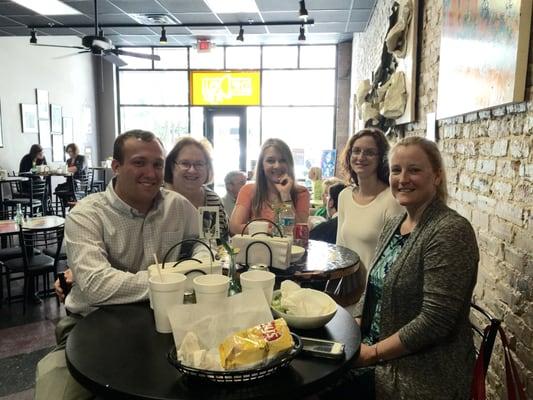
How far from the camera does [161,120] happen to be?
10914 mm

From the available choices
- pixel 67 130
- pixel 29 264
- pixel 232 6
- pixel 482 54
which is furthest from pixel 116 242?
pixel 67 130

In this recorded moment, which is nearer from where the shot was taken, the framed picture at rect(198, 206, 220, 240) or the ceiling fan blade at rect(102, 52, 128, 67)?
the framed picture at rect(198, 206, 220, 240)

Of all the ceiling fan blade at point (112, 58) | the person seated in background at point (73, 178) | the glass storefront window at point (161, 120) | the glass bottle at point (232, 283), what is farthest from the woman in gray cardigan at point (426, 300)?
the glass storefront window at point (161, 120)

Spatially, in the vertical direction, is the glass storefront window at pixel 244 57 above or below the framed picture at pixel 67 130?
above

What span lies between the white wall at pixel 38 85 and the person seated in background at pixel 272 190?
7.23 m

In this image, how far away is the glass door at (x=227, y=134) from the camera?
34.4ft

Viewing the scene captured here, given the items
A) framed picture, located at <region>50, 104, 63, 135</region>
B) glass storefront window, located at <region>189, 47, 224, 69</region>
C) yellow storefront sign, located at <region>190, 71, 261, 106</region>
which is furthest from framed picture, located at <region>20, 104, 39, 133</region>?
glass storefront window, located at <region>189, 47, 224, 69</region>

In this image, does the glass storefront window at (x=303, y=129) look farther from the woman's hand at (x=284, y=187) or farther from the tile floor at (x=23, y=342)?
the woman's hand at (x=284, y=187)

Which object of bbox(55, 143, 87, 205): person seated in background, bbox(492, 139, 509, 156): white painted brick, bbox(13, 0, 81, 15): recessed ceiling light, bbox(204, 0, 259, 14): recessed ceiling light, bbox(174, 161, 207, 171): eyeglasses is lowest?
bbox(55, 143, 87, 205): person seated in background

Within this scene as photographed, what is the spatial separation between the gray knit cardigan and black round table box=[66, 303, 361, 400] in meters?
0.22

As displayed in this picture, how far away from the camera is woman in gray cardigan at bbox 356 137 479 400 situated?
4.33ft

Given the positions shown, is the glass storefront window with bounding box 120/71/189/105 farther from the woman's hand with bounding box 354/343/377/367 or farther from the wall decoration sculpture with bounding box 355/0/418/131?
the woman's hand with bounding box 354/343/377/367

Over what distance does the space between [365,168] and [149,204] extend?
1272 mm

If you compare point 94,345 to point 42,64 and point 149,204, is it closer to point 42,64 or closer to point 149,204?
point 149,204
